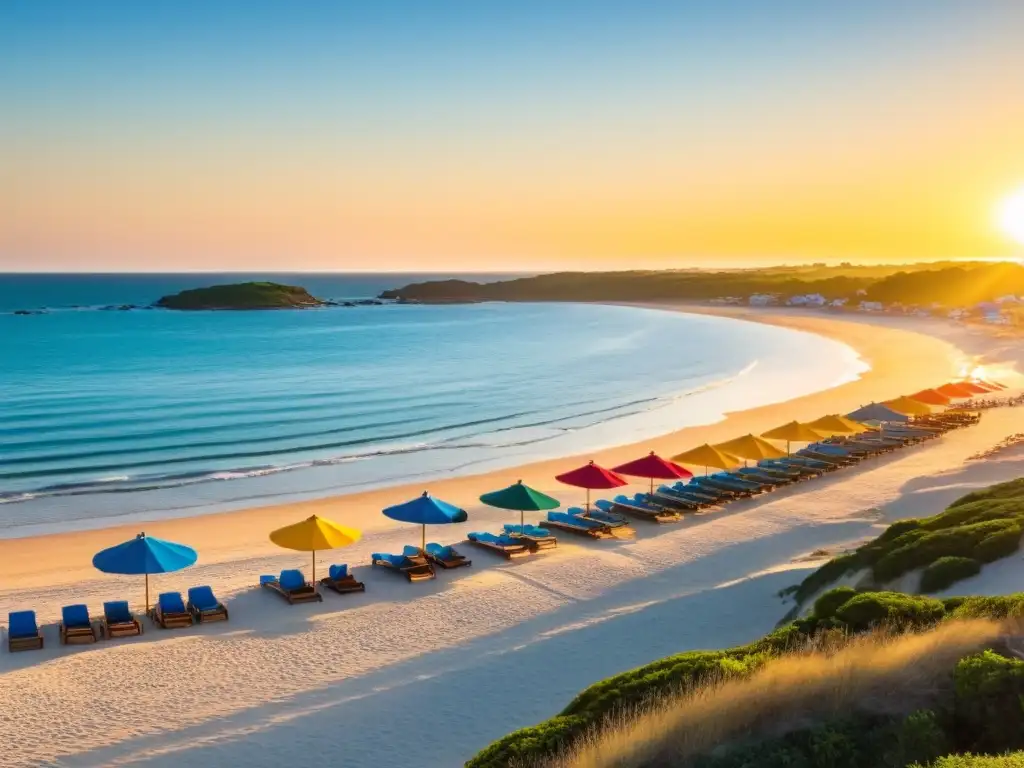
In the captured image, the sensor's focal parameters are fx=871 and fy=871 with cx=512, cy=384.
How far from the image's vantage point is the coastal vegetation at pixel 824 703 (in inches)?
255

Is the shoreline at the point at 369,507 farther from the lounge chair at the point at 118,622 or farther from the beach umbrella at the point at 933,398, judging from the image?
the beach umbrella at the point at 933,398

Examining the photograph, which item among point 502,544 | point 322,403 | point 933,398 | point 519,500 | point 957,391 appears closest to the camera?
point 502,544

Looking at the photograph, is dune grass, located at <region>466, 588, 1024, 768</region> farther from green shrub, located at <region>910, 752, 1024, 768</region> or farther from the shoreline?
the shoreline

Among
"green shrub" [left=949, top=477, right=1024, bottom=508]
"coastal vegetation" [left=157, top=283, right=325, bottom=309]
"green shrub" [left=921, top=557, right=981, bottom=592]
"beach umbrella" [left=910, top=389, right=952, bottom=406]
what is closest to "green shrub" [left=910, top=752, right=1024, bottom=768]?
"green shrub" [left=921, top=557, right=981, bottom=592]

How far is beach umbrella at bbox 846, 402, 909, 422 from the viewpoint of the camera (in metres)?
30.0

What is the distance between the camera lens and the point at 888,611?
362 inches

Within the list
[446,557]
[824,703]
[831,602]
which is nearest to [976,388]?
[446,557]

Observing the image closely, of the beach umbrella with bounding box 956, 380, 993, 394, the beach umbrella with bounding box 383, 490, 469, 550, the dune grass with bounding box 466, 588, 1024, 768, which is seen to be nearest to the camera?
the dune grass with bounding box 466, 588, 1024, 768

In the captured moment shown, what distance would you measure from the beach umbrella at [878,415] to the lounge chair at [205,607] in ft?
76.0

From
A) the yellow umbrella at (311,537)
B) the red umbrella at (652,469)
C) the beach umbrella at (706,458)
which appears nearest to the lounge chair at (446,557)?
the yellow umbrella at (311,537)

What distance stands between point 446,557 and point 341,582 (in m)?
2.43

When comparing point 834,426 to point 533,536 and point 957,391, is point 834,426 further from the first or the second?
point 533,536

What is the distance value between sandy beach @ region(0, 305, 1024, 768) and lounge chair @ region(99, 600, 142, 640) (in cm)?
32

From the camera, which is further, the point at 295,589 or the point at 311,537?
Answer: the point at 311,537
